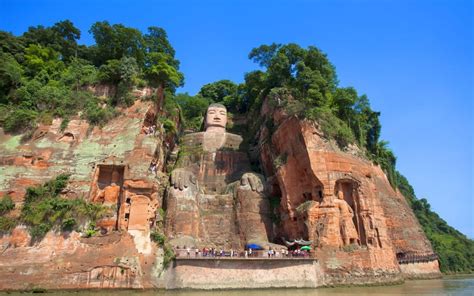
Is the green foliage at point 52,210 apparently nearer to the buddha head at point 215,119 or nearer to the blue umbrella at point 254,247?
the blue umbrella at point 254,247

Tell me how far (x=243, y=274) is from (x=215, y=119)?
63.2ft

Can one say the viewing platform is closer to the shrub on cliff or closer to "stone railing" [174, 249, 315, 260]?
"stone railing" [174, 249, 315, 260]

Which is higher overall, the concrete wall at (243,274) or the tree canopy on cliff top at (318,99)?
the tree canopy on cliff top at (318,99)

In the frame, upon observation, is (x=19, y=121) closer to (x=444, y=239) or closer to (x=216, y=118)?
(x=216, y=118)

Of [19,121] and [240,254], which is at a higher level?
[19,121]

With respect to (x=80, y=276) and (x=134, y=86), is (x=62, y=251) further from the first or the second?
(x=134, y=86)

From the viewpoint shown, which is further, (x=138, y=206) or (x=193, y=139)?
(x=193, y=139)

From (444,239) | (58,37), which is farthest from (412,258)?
(58,37)

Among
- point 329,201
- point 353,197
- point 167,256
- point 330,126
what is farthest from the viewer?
point 330,126

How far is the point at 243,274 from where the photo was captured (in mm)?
22344

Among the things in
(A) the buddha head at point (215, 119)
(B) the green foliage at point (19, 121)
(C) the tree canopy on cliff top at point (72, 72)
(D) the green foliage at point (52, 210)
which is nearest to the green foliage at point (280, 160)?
(A) the buddha head at point (215, 119)

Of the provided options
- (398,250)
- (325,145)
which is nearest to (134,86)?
(325,145)

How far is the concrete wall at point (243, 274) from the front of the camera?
70.0ft

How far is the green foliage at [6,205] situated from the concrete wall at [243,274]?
1025cm
